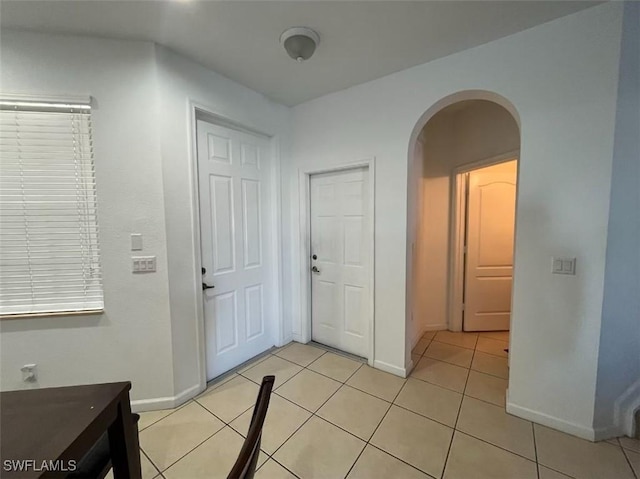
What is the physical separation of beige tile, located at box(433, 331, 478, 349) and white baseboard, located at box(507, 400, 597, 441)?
38.8 inches

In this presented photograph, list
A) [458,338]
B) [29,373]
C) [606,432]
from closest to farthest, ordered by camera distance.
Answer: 1. [606,432]
2. [29,373]
3. [458,338]

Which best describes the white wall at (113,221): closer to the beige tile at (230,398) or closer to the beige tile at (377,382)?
the beige tile at (230,398)

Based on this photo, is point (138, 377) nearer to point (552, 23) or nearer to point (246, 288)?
point (246, 288)

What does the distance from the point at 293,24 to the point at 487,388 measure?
297cm

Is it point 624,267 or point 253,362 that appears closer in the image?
point 624,267

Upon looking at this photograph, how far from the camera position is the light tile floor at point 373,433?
140cm

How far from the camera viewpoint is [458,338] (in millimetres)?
2938

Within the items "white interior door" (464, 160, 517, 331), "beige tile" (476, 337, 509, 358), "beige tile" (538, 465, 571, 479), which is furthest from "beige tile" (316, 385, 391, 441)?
"white interior door" (464, 160, 517, 331)

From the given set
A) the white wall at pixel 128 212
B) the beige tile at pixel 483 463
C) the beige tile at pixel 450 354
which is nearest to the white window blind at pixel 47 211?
the white wall at pixel 128 212

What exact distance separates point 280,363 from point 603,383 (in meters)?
2.30

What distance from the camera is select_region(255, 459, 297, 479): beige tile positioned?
137cm

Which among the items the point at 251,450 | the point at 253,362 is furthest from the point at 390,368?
the point at 251,450

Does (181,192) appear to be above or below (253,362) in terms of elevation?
above

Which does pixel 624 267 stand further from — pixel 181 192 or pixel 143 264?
pixel 143 264
